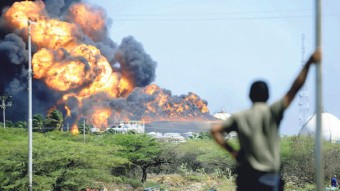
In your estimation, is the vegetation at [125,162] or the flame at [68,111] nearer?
the vegetation at [125,162]

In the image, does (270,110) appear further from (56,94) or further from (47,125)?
(56,94)

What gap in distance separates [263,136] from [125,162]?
40669 millimetres

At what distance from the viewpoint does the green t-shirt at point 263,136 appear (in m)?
5.36

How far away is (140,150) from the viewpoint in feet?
232

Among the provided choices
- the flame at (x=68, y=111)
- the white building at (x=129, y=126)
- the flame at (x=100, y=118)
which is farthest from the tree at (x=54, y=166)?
the flame at (x=100, y=118)

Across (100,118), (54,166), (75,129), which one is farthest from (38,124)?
(54,166)

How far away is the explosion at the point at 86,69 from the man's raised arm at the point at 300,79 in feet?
342

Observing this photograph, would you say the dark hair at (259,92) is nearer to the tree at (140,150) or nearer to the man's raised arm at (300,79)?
the man's raised arm at (300,79)

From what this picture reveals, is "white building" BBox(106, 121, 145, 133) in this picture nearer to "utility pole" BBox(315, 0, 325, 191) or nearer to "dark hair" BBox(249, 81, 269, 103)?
"dark hair" BBox(249, 81, 269, 103)

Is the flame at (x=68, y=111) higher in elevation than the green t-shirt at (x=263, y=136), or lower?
higher

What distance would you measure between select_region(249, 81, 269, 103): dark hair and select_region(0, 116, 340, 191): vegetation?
2862 cm

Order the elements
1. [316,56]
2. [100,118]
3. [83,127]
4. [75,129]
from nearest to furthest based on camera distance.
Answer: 1. [316,56]
2. [83,127]
3. [75,129]
4. [100,118]

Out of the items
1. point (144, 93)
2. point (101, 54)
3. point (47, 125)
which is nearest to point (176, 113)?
point (144, 93)

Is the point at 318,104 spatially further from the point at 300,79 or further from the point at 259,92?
the point at 259,92
